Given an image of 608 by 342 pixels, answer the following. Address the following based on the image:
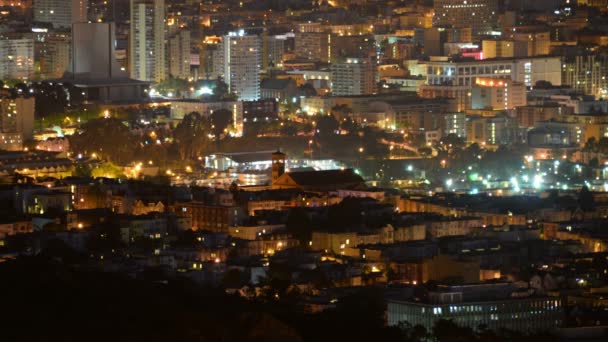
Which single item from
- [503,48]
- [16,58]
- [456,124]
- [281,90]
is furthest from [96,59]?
[503,48]

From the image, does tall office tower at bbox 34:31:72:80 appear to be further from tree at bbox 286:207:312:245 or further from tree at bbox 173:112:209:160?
tree at bbox 286:207:312:245

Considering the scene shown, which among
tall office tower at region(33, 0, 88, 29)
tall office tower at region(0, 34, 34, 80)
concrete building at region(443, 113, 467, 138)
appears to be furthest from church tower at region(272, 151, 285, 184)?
tall office tower at region(33, 0, 88, 29)

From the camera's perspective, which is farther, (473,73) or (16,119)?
(473,73)

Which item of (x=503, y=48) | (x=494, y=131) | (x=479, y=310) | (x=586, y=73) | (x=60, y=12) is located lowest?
(x=479, y=310)

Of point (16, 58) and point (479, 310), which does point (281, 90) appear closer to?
point (16, 58)

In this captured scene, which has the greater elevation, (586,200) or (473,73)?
(473,73)

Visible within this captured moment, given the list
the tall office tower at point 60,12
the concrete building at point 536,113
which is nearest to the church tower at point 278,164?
the concrete building at point 536,113

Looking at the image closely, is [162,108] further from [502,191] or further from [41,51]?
[502,191]
